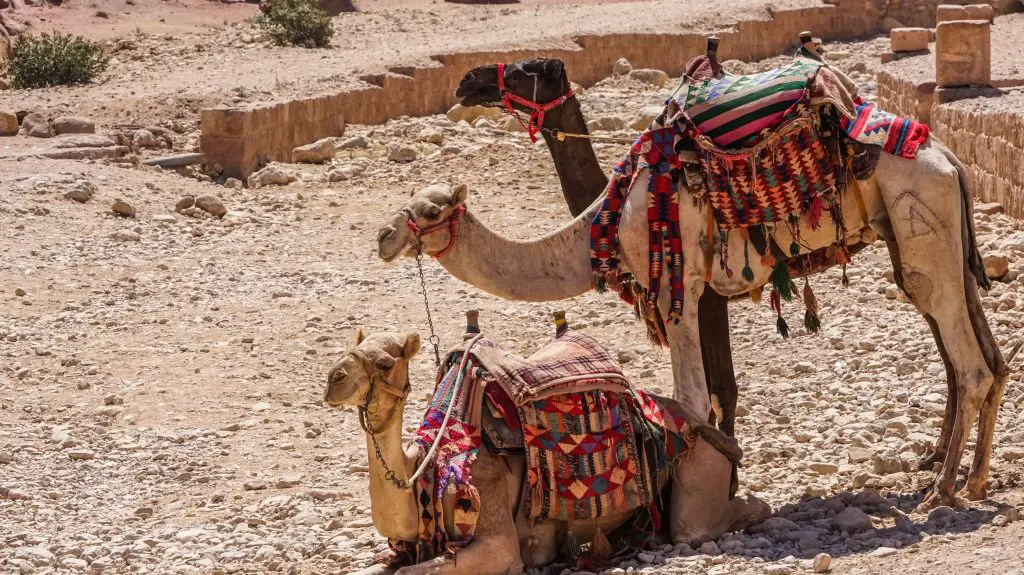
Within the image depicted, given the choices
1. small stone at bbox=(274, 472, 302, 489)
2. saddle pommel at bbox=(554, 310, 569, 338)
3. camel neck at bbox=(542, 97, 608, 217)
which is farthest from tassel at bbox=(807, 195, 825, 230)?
small stone at bbox=(274, 472, 302, 489)

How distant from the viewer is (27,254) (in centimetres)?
1441

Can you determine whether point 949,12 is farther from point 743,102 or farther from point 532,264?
point 532,264

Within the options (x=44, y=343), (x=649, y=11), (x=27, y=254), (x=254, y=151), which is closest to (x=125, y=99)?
(x=254, y=151)

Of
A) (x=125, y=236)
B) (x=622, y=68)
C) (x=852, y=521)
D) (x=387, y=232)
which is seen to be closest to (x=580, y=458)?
(x=852, y=521)

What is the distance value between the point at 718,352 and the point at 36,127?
13232 millimetres

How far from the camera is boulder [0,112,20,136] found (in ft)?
63.0

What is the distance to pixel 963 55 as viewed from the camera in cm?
1702

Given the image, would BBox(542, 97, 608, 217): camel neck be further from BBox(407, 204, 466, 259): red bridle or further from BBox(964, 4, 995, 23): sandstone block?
BBox(964, 4, 995, 23): sandstone block

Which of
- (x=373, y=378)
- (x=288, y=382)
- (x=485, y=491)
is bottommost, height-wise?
(x=288, y=382)

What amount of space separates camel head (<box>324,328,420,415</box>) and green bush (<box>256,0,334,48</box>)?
21.7 meters

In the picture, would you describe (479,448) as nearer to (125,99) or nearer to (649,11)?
(125,99)

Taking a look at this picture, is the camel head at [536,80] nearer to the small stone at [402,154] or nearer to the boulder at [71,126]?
the small stone at [402,154]

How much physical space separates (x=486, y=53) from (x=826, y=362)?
49.4 ft

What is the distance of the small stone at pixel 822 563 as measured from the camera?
21.3 ft
